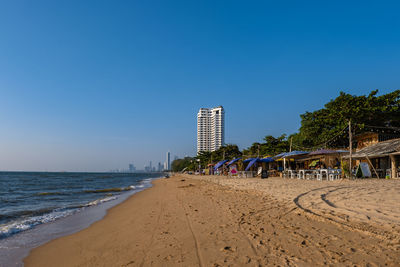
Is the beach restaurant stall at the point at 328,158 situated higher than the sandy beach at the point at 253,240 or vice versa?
the beach restaurant stall at the point at 328,158

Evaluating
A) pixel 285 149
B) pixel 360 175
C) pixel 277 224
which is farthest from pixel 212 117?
pixel 277 224

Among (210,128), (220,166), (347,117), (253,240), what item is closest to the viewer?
(253,240)

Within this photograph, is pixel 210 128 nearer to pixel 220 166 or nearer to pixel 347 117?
pixel 220 166

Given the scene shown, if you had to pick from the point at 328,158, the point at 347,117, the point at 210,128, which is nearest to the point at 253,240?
the point at 328,158

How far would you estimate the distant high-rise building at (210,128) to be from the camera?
155 metres

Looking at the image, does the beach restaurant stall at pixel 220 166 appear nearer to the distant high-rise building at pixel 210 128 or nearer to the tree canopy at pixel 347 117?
the tree canopy at pixel 347 117

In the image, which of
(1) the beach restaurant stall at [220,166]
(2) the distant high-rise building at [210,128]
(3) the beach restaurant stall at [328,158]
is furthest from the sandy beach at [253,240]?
(2) the distant high-rise building at [210,128]

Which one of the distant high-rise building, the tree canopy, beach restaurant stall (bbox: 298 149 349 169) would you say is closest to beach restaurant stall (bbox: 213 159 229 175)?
the tree canopy

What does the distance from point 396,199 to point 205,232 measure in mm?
5368

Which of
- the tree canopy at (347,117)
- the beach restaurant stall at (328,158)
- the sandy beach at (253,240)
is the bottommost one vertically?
the sandy beach at (253,240)

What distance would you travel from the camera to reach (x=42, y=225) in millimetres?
7148

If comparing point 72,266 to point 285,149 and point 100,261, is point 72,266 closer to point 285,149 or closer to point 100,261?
point 100,261

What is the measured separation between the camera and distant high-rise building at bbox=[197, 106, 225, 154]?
155250 millimetres

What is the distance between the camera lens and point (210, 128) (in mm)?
160250
